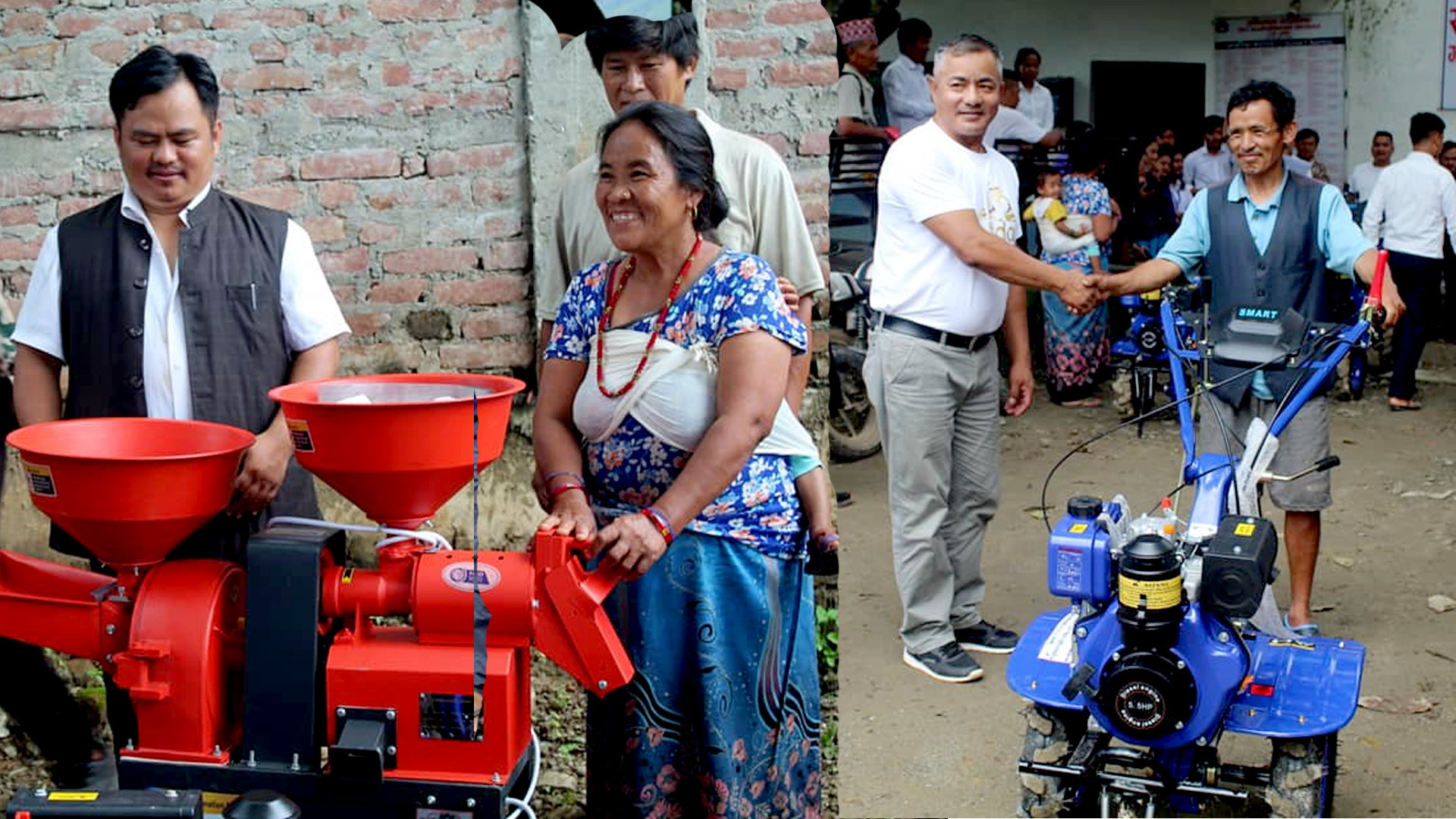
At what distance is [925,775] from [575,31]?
2.39m

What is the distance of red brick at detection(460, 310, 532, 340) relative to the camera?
4.91 m

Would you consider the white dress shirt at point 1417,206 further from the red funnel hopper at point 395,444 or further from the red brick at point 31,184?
the red funnel hopper at point 395,444

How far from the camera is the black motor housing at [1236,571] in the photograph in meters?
3.42

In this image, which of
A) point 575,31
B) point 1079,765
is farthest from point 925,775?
point 575,31

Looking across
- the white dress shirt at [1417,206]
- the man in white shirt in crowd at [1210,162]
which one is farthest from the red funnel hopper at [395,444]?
the man in white shirt in crowd at [1210,162]

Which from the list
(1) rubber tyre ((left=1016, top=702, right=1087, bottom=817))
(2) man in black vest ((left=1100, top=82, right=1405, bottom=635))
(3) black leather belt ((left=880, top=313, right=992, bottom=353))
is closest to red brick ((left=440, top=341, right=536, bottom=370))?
(3) black leather belt ((left=880, top=313, right=992, bottom=353))

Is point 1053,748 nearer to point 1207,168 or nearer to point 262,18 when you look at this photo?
point 262,18

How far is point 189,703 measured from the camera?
240 cm

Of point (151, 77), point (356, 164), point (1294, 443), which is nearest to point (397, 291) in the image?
point (356, 164)

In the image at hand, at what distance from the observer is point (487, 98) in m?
4.81

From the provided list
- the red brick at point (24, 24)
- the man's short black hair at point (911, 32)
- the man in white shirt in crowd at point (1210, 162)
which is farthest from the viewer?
the man in white shirt in crowd at point (1210, 162)

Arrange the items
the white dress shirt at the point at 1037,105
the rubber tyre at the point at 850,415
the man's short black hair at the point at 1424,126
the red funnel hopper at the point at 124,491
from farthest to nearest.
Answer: the white dress shirt at the point at 1037,105 → the man's short black hair at the point at 1424,126 → the rubber tyre at the point at 850,415 → the red funnel hopper at the point at 124,491

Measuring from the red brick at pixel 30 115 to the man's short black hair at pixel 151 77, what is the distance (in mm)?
1900

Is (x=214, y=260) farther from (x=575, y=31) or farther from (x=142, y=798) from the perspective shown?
(x=575, y=31)
